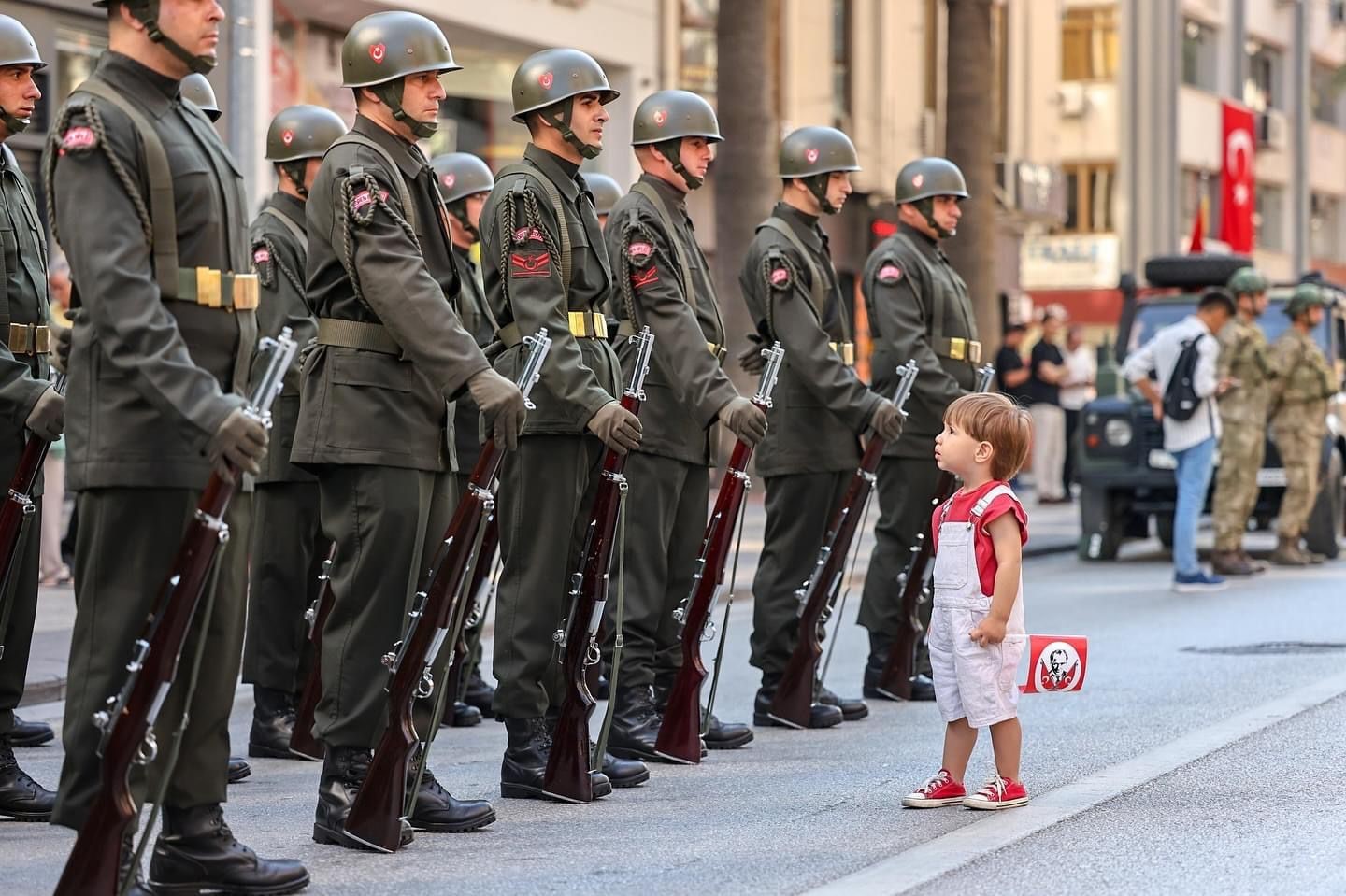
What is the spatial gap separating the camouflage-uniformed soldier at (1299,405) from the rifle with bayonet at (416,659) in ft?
35.3

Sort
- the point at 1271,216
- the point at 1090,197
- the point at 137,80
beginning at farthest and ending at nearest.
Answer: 1. the point at 1271,216
2. the point at 1090,197
3. the point at 137,80

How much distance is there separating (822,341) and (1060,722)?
162 centimetres

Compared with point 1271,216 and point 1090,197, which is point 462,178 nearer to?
point 1090,197

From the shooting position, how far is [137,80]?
17.4ft

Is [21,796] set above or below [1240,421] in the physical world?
below

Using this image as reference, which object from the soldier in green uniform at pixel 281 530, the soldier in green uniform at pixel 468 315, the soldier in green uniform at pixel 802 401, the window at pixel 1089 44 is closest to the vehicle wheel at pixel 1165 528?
the soldier in green uniform at pixel 468 315

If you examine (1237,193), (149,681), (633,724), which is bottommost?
(633,724)

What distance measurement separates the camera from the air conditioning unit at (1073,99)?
4331 cm

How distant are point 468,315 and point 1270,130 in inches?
1758

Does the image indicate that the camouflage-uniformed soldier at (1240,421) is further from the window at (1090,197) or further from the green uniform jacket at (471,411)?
the window at (1090,197)

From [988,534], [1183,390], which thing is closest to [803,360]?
[988,534]

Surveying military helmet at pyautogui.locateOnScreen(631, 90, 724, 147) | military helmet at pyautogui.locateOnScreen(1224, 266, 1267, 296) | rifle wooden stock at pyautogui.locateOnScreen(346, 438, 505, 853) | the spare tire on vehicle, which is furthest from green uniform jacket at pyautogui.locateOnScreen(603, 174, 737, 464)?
the spare tire on vehicle

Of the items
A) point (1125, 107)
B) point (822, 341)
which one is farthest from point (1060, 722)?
point (1125, 107)

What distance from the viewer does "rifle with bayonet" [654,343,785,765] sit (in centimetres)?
762
